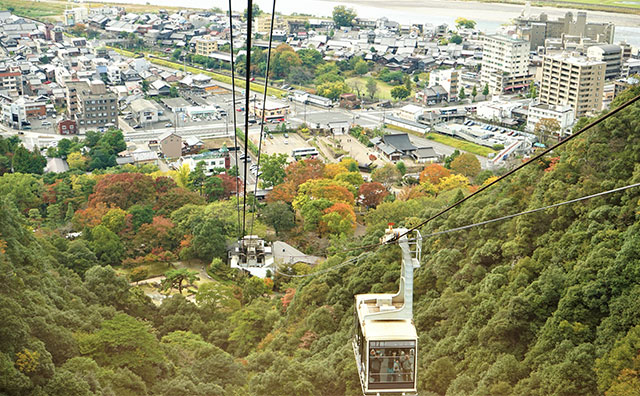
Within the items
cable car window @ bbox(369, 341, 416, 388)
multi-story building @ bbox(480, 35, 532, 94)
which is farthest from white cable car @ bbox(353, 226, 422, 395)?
multi-story building @ bbox(480, 35, 532, 94)

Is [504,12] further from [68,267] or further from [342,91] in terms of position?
[68,267]

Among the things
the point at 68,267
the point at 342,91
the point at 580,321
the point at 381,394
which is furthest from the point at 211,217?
the point at 342,91

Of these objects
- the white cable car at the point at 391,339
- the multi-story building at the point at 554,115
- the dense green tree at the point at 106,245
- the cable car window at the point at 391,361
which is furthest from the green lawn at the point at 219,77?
the cable car window at the point at 391,361

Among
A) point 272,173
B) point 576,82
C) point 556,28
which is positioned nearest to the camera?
point 272,173

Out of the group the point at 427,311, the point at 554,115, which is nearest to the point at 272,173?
the point at 427,311

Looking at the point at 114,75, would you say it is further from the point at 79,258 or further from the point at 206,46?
the point at 79,258

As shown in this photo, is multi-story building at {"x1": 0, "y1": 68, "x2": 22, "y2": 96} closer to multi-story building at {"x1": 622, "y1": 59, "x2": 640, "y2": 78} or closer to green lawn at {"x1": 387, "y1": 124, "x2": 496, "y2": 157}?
green lawn at {"x1": 387, "y1": 124, "x2": 496, "y2": 157}
